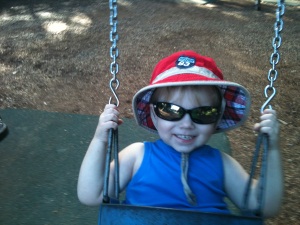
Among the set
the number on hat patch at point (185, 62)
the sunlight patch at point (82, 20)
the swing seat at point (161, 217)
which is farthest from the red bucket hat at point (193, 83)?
the sunlight patch at point (82, 20)

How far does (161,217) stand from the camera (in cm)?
107

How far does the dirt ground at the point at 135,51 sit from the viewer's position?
10.6ft

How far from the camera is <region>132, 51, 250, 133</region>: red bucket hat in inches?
49.2

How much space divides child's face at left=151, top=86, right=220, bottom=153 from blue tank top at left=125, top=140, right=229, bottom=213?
0.26 ft

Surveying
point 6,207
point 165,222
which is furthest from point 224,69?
point 165,222

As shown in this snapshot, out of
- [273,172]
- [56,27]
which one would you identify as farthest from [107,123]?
[56,27]

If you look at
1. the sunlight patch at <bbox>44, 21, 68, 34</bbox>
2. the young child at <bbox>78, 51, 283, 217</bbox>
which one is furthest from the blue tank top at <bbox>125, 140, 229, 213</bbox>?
the sunlight patch at <bbox>44, 21, 68, 34</bbox>

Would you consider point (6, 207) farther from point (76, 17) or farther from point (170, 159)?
point (76, 17)

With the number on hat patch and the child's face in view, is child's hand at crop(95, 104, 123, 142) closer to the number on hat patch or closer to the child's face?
the child's face

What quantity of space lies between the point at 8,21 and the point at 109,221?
5.77m

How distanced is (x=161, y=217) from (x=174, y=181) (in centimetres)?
28

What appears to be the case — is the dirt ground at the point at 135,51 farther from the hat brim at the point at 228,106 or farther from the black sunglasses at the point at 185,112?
the black sunglasses at the point at 185,112

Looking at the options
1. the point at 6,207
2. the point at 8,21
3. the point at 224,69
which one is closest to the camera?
the point at 6,207

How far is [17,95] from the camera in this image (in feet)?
11.5
